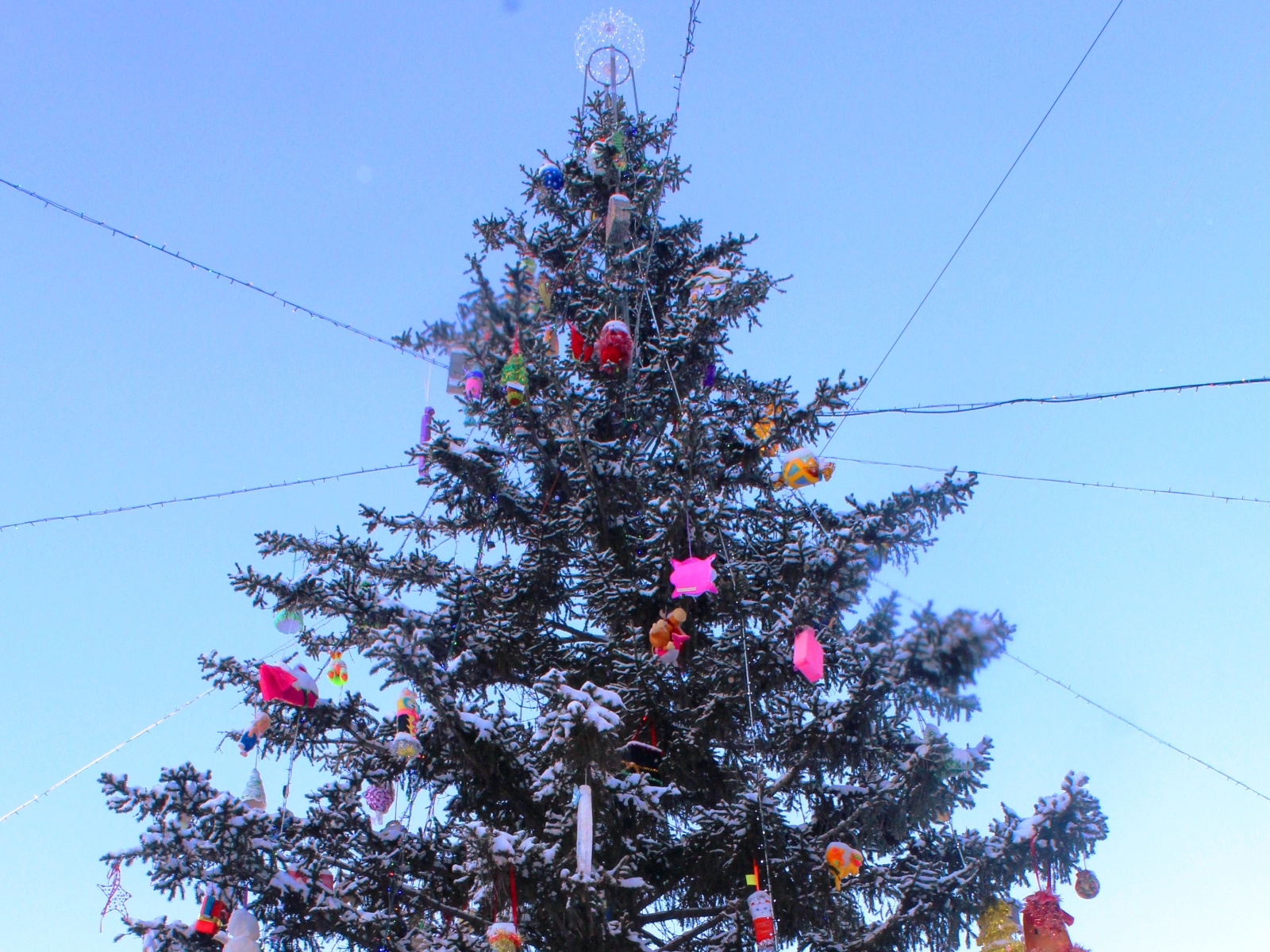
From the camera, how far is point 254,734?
6262mm

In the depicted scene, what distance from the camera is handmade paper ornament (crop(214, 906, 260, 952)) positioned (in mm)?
4770

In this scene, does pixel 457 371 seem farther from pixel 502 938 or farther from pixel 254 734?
pixel 502 938

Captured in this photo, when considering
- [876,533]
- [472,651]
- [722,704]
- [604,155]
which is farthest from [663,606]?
[604,155]

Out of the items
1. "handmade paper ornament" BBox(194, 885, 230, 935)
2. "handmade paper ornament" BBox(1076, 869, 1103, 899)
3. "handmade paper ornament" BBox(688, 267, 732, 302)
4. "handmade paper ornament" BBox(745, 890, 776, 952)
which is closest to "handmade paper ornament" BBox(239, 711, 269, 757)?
"handmade paper ornament" BBox(194, 885, 230, 935)

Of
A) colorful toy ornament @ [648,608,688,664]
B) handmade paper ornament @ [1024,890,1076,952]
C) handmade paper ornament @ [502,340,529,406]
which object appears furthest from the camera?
handmade paper ornament @ [502,340,529,406]

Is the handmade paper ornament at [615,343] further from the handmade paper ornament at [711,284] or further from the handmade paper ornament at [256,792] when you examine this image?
the handmade paper ornament at [256,792]

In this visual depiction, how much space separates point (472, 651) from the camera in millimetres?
6605

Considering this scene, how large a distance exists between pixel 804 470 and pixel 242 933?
426 cm

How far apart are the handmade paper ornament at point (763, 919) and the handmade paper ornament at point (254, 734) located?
3431mm

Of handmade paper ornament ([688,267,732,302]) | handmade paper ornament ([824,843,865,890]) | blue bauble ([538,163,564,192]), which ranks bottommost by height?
handmade paper ornament ([824,843,865,890])

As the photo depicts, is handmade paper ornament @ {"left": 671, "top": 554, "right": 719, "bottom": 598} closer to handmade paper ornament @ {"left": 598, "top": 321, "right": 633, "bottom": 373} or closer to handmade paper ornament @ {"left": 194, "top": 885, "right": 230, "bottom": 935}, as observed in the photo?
handmade paper ornament @ {"left": 598, "top": 321, "right": 633, "bottom": 373}

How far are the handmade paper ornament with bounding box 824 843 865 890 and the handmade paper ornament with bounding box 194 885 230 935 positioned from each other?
3.44 m

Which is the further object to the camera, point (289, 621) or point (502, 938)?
point (289, 621)

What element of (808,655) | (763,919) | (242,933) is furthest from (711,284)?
(242,933)
